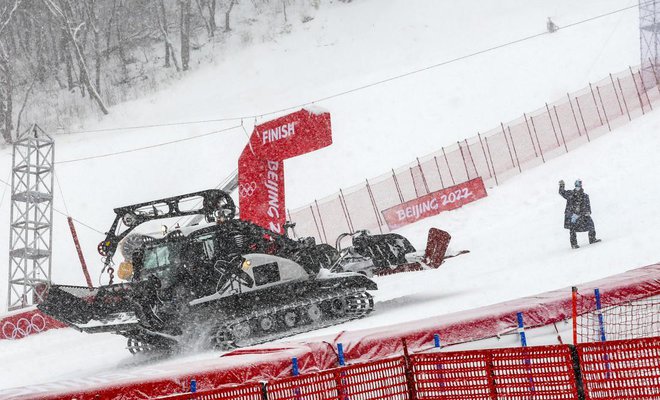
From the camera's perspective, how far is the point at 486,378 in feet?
20.2

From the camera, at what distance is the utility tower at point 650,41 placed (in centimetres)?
2836

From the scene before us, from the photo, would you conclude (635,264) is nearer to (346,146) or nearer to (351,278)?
(351,278)

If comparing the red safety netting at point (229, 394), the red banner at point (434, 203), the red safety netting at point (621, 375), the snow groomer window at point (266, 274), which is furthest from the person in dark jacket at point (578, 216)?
the red safety netting at point (229, 394)

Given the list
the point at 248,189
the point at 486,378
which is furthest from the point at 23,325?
the point at 486,378

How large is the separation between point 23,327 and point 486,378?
17.2 m

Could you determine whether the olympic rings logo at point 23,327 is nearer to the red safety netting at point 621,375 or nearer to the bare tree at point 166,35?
the red safety netting at point 621,375

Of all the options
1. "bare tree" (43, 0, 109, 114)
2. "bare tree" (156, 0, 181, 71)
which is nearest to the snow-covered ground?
"bare tree" (43, 0, 109, 114)

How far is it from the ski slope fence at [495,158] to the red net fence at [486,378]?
1894cm

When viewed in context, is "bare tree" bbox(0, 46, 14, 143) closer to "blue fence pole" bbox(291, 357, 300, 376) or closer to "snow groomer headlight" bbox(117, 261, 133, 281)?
"snow groomer headlight" bbox(117, 261, 133, 281)

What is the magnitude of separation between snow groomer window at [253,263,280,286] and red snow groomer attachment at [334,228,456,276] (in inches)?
57.0

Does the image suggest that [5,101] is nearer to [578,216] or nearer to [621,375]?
[578,216]

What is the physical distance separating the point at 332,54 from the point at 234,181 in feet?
74.4

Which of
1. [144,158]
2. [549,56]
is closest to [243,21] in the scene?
[144,158]

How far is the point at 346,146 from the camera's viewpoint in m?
35.5
